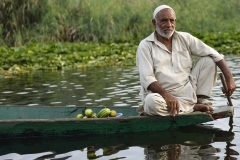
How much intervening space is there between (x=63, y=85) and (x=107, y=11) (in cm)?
675

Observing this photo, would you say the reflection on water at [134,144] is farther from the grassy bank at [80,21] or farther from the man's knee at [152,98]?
the grassy bank at [80,21]

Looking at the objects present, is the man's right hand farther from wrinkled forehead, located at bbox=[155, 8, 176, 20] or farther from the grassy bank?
the grassy bank

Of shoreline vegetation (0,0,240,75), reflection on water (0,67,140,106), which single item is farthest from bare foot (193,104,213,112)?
shoreline vegetation (0,0,240,75)

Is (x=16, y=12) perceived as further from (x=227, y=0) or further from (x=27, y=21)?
(x=227, y=0)

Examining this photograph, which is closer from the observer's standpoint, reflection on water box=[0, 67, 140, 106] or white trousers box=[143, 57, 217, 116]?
white trousers box=[143, 57, 217, 116]

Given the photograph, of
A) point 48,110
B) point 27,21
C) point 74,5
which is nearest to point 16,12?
point 27,21

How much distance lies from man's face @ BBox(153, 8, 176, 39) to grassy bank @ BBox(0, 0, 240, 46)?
32.5 feet

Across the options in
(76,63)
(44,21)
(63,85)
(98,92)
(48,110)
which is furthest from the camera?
(44,21)

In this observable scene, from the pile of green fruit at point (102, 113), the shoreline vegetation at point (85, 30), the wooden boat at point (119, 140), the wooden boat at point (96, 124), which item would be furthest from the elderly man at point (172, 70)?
the shoreline vegetation at point (85, 30)

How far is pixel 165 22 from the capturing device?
19.3 ft

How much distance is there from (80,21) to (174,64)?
33.6ft

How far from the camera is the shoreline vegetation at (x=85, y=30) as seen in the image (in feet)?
44.9

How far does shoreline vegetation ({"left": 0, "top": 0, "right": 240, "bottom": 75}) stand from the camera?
13.7m

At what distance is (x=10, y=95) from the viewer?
9.47 m
